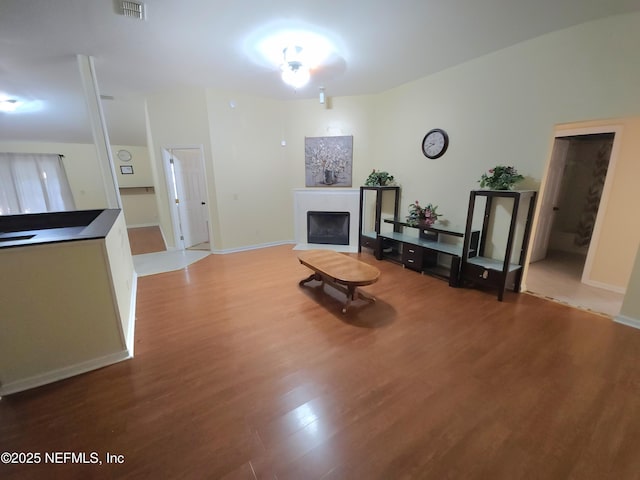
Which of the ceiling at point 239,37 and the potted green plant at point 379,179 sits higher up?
the ceiling at point 239,37

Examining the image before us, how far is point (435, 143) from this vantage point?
3.85m

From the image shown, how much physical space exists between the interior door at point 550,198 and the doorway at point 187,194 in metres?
5.66

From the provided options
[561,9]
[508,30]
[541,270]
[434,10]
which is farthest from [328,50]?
[541,270]

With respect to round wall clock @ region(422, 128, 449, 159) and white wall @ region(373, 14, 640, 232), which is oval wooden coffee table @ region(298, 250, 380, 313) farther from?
round wall clock @ region(422, 128, 449, 159)

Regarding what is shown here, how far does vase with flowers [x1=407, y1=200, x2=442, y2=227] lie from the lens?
3867mm

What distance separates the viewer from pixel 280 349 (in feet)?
7.16

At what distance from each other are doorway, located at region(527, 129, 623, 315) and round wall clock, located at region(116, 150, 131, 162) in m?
10.1

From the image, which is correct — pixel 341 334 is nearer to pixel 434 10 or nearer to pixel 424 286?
pixel 424 286

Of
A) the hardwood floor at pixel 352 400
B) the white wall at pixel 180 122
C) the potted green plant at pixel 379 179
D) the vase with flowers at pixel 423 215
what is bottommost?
the hardwood floor at pixel 352 400

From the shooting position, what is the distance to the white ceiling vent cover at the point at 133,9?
2.12m

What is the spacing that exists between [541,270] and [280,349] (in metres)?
4.19

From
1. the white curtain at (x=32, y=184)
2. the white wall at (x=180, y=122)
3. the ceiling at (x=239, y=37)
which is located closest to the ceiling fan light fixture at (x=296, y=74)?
the ceiling at (x=239, y=37)

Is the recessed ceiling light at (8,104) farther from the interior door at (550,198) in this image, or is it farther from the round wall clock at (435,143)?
the interior door at (550,198)

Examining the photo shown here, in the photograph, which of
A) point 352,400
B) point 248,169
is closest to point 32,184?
point 248,169
